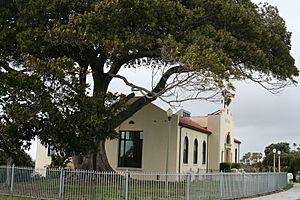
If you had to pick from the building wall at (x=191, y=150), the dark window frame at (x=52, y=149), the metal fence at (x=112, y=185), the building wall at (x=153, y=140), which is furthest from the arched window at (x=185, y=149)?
Answer: the metal fence at (x=112, y=185)

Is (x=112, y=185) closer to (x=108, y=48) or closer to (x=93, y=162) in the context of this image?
(x=108, y=48)

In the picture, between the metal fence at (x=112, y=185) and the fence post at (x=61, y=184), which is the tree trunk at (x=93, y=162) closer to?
the metal fence at (x=112, y=185)

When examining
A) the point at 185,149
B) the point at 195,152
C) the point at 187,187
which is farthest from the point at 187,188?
the point at 195,152

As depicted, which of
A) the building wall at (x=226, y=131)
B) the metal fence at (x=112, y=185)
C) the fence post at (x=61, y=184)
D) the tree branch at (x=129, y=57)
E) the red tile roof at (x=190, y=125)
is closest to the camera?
the metal fence at (x=112, y=185)

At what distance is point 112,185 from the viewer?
17.9 m

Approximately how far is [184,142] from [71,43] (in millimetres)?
17046

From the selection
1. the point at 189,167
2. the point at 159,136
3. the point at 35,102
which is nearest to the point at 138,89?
the point at 35,102

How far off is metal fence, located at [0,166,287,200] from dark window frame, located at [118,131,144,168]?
A: 43.0ft

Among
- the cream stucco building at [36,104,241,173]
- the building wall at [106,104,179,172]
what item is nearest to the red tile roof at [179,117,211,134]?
the cream stucco building at [36,104,241,173]

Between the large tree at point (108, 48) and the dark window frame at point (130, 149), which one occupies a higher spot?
the large tree at point (108, 48)

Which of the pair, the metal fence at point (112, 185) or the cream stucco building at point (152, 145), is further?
the cream stucco building at point (152, 145)

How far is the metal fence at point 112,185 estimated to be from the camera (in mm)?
17828

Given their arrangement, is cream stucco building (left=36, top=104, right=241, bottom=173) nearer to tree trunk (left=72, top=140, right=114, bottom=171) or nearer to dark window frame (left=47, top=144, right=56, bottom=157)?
dark window frame (left=47, top=144, right=56, bottom=157)

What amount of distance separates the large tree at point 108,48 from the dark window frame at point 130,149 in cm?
1026
